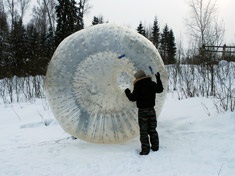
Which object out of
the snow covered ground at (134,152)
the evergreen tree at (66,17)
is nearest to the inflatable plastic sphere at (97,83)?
the snow covered ground at (134,152)

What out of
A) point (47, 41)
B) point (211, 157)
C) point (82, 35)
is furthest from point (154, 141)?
point (47, 41)

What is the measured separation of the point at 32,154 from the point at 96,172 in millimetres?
1171

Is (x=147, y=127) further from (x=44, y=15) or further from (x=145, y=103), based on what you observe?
(x=44, y=15)

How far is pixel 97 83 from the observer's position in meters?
4.13

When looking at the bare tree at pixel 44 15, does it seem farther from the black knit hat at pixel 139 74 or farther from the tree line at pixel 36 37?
the black knit hat at pixel 139 74

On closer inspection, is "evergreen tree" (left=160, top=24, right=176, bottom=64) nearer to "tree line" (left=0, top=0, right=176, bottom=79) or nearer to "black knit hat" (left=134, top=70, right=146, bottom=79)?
"tree line" (left=0, top=0, right=176, bottom=79)

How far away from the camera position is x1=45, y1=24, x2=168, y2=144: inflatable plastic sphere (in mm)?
4133

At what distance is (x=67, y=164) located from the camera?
3740 millimetres

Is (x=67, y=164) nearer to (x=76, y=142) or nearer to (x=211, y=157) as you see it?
(x=76, y=142)

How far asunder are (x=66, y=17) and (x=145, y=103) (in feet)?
86.7

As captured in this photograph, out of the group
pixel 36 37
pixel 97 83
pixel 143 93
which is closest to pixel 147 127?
pixel 143 93

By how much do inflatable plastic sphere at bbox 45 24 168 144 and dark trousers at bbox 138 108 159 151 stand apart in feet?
0.58

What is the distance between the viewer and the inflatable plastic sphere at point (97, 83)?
163 inches

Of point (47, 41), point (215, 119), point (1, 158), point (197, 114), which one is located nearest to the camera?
point (1, 158)
